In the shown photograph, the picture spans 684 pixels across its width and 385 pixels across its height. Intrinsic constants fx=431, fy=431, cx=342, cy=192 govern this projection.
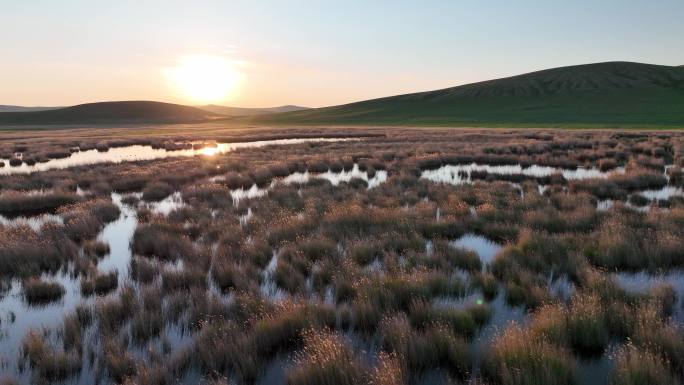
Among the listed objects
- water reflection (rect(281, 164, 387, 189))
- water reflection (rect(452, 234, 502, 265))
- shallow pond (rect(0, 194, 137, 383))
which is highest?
water reflection (rect(281, 164, 387, 189))

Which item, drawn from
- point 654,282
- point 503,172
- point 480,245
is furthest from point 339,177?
point 654,282

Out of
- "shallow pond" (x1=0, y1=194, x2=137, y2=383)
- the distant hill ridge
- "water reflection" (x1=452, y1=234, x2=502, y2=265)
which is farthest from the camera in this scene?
the distant hill ridge

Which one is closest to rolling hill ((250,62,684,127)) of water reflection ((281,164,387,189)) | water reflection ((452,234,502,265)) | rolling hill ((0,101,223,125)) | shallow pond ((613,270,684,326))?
water reflection ((281,164,387,189))

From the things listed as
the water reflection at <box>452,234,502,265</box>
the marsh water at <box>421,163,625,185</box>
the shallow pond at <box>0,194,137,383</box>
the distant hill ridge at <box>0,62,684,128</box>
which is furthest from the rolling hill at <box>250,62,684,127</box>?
the shallow pond at <box>0,194,137,383</box>

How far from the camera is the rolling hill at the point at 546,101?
8888 cm

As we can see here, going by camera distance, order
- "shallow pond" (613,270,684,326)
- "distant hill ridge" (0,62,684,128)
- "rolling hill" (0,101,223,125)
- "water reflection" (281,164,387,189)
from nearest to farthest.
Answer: "shallow pond" (613,270,684,326), "water reflection" (281,164,387,189), "distant hill ridge" (0,62,684,128), "rolling hill" (0,101,223,125)

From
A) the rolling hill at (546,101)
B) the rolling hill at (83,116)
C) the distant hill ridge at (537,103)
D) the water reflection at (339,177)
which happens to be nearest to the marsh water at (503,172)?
the water reflection at (339,177)

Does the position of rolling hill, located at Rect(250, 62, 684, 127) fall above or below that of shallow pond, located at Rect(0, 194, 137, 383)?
above

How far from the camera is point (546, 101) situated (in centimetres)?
11388

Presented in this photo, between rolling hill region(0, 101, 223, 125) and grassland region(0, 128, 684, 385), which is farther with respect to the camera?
rolling hill region(0, 101, 223, 125)

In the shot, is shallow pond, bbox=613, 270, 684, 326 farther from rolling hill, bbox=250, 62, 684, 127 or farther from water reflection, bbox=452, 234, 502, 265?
rolling hill, bbox=250, 62, 684, 127

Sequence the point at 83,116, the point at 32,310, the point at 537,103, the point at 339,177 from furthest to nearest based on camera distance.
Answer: the point at 83,116 < the point at 537,103 < the point at 339,177 < the point at 32,310

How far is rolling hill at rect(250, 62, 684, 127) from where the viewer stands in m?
88.9

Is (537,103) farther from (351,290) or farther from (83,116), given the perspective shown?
(83,116)
